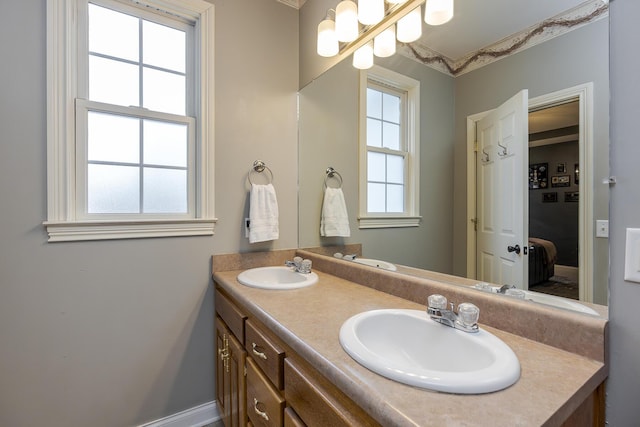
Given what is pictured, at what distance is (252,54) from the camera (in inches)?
69.3

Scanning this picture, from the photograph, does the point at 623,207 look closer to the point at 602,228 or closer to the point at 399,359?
the point at 602,228

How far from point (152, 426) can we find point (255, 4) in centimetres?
242

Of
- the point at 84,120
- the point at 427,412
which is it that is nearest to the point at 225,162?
the point at 84,120

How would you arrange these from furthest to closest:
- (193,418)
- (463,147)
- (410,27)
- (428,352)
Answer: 1. (193,418)
2. (410,27)
3. (463,147)
4. (428,352)

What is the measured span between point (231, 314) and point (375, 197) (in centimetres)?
90

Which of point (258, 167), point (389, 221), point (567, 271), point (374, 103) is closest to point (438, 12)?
point (374, 103)

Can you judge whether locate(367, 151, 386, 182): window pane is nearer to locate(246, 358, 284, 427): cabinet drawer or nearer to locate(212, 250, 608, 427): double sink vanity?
locate(212, 250, 608, 427): double sink vanity

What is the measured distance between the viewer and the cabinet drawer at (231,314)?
4.01 feet

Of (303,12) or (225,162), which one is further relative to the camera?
(303,12)

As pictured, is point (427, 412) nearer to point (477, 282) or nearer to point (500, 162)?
point (477, 282)

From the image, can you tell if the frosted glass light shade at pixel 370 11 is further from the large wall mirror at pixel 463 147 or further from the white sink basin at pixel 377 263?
the white sink basin at pixel 377 263

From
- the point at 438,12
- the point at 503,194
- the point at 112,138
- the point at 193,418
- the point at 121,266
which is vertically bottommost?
the point at 193,418

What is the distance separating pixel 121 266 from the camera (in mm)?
1429

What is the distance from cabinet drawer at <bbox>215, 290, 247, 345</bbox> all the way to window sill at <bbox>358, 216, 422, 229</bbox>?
748mm
